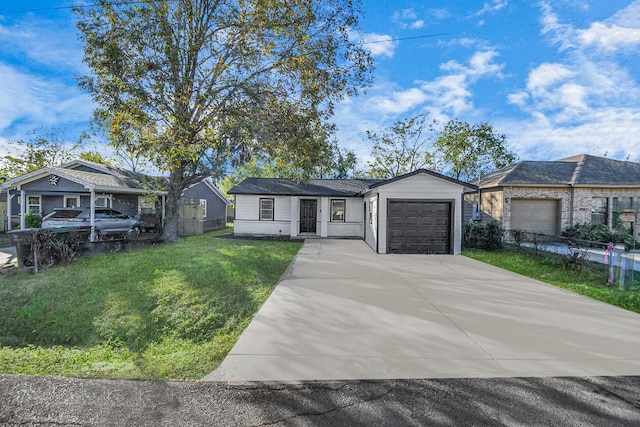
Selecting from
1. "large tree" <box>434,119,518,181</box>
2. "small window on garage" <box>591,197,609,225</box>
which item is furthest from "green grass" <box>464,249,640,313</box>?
"large tree" <box>434,119,518,181</box>

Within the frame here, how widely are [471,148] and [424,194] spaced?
1772 cm

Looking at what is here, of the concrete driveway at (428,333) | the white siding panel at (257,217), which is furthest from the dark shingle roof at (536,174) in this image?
the white siding panel at (257,217)

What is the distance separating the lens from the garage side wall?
1149 centimetres

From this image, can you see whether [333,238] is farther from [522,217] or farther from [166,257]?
[522,217]

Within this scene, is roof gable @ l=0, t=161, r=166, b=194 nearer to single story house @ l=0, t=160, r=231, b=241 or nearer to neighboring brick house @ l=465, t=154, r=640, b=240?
single story house @ l=0, t=160, r=231, b=241

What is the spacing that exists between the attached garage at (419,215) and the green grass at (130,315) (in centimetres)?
493

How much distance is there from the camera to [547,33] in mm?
12109

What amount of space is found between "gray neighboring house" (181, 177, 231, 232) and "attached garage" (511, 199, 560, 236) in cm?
1837

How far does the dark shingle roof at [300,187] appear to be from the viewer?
16188 millimetres

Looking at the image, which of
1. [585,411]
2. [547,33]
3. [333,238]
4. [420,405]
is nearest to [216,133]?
[333,238]

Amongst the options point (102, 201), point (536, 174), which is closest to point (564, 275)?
point (536, 174)

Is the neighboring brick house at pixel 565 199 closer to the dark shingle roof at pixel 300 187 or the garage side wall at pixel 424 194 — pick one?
the garage side wall at pixel 424 194

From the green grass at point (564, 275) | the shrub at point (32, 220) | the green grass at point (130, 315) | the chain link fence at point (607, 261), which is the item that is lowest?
the green grass at point (130, 315)

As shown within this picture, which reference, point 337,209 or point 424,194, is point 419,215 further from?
point 337,209
